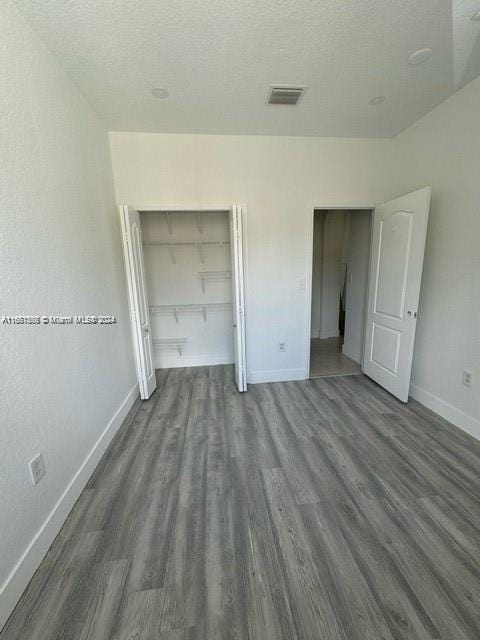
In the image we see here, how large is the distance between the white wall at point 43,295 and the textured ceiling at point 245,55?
269 mm

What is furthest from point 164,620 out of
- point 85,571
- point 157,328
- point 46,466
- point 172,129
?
point 172,129

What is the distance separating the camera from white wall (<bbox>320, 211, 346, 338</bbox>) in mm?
4609

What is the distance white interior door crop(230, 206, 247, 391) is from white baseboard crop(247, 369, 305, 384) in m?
0.26

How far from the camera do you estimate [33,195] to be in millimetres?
1367

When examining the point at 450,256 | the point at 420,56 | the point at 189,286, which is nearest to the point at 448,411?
the point at 450,256

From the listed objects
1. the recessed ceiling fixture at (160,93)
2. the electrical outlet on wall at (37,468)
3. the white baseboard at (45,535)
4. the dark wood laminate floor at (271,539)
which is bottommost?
the dark wood laminate floor at (271,539)

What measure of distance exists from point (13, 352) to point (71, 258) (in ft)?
2.57

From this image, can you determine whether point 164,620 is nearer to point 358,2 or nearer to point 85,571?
point 85,571

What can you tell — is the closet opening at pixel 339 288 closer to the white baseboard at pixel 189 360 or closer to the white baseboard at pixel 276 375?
the white baseboard at pixel 276 375

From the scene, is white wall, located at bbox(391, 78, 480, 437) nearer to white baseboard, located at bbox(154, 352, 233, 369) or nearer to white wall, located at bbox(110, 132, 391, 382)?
white wall, located at bbox(110, 132, 391, 382)

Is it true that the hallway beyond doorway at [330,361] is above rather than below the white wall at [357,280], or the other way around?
below

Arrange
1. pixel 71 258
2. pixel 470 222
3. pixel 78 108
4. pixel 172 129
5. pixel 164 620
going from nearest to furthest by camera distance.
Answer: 1. pixel 164 620
2. pixel 71 258
3. pixel 78 108
4. pixel 470 222
5. pixel 172 129

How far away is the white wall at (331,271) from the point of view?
461 cm

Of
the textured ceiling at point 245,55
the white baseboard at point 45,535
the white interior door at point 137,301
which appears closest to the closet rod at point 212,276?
the white interior door at point 137,301
